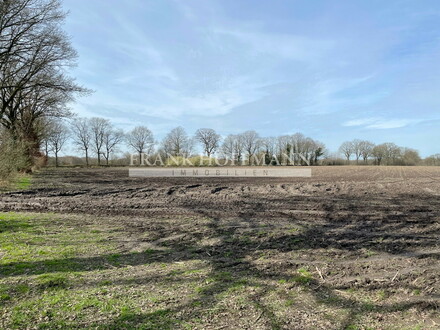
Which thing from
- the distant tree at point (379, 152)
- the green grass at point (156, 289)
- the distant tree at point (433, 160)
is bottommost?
the green grass at point (156, 289)

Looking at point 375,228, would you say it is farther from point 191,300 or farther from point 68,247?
Result: point 68,247

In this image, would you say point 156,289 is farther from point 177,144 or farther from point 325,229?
point 177,144

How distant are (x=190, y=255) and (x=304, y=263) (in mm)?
1940

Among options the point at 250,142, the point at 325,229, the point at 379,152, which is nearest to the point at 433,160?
the point at 379,152

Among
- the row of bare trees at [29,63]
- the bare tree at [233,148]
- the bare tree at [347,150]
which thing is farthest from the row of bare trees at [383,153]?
the row of bare trees at [29,63]

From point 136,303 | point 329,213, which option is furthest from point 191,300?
point 329,213

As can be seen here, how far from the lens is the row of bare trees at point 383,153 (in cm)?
8544

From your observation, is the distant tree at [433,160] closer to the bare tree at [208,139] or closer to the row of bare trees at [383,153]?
the row of bare trees at [383,153]

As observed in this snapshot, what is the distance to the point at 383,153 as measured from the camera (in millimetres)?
86812

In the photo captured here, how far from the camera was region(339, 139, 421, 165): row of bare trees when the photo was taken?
85.4 metres

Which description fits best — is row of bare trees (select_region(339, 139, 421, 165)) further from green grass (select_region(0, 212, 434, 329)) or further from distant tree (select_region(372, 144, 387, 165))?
green grass (select_region(0, 212, 434, 329))

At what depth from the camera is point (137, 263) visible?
15.5 feet

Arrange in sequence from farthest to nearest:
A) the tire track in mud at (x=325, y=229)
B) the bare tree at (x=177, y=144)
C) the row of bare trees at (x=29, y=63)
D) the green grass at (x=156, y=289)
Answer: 1. the bare tree at (x=177, y=144)
2. the row of bare trees at (x=29, y=63)
3. the tire track in mud at (x=325, y=229)
4. the green grass at (x=156, y=289)

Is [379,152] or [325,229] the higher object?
[379,152]
